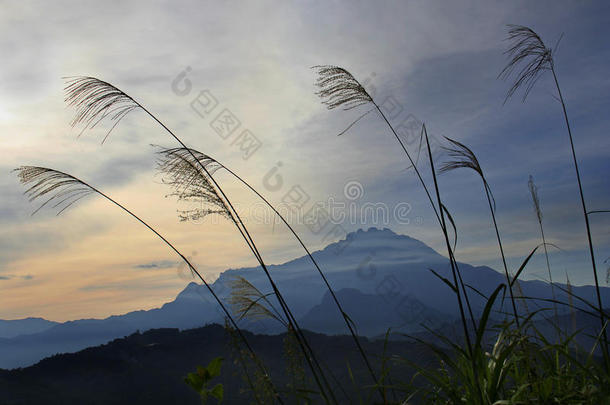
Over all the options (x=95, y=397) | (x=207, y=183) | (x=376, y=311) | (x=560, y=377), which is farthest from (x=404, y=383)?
(x=376, y=311)

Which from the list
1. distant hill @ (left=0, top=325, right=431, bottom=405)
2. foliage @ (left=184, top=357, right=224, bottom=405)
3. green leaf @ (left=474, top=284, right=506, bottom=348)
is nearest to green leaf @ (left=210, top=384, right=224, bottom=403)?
foliage @ (left=184, top=357, right=224, bottom=405)

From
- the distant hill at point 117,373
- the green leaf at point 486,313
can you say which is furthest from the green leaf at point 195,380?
the distant hill at point 117,373

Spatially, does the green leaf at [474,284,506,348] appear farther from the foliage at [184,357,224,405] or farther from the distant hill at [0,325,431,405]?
the distant hill at [0,325,431,405]

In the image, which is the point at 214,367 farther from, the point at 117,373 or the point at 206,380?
the point at 117,373

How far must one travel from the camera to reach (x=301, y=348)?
205 centimetres

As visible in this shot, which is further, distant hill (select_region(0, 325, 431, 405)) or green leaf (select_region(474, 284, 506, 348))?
distant hill (select_region(0, 325, 431, 405))

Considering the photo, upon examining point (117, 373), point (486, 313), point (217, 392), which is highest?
point (486, 313)

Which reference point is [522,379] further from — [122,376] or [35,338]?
[35,338]

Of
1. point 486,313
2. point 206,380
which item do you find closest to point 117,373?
point 206,380

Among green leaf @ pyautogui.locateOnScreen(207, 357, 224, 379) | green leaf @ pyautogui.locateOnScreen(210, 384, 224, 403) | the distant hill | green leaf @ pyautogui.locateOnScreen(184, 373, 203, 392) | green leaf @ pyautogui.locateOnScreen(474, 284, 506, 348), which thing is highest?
green leaf @ pyautogui.locateOnScreen(474, 284, 506, 348)

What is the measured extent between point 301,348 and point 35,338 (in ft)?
603

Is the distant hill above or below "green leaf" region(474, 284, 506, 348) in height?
below

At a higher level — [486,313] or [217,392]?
[486,313]

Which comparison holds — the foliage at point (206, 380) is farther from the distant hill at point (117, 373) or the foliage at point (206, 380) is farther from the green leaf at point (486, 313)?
the distant hill at point (117, 373)
